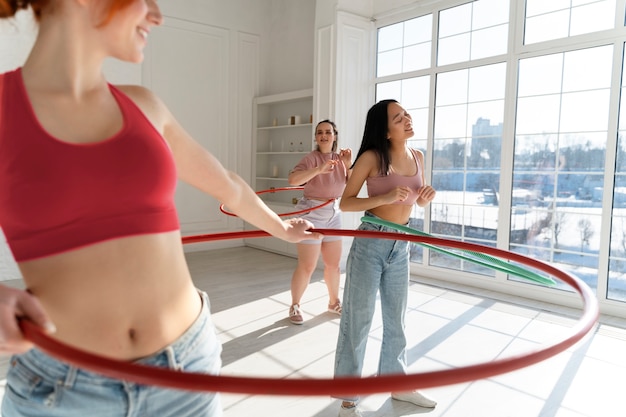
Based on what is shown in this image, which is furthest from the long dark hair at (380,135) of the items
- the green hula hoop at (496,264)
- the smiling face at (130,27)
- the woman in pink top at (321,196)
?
the smiling face at (130,27)

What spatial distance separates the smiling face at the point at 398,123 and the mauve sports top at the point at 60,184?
2086mm

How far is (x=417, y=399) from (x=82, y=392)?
2.42m

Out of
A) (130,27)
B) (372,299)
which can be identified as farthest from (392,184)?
(130,27)

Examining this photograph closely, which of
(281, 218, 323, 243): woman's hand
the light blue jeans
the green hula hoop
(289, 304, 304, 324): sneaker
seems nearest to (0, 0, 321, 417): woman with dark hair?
(281, 218, 323, 243): woman's hand

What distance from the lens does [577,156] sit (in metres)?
4.73

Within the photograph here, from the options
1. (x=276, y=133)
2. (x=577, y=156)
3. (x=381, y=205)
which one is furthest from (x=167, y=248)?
(x=276, y=133)

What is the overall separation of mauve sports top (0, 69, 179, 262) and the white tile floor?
3.86ft

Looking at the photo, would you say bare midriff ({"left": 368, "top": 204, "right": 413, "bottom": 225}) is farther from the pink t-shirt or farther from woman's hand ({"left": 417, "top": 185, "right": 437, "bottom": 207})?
the pink t-shirt

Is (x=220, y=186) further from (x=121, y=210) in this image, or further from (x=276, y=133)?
(x=276, y=133)

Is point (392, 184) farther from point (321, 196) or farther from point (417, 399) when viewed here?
point (321, 196)

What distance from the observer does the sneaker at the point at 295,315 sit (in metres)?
4.18

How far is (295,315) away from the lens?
4.21m

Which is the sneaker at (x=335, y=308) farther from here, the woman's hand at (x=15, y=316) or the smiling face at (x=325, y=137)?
the woman's hand at (x=15, y=316)

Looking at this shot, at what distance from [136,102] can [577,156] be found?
4.86m
